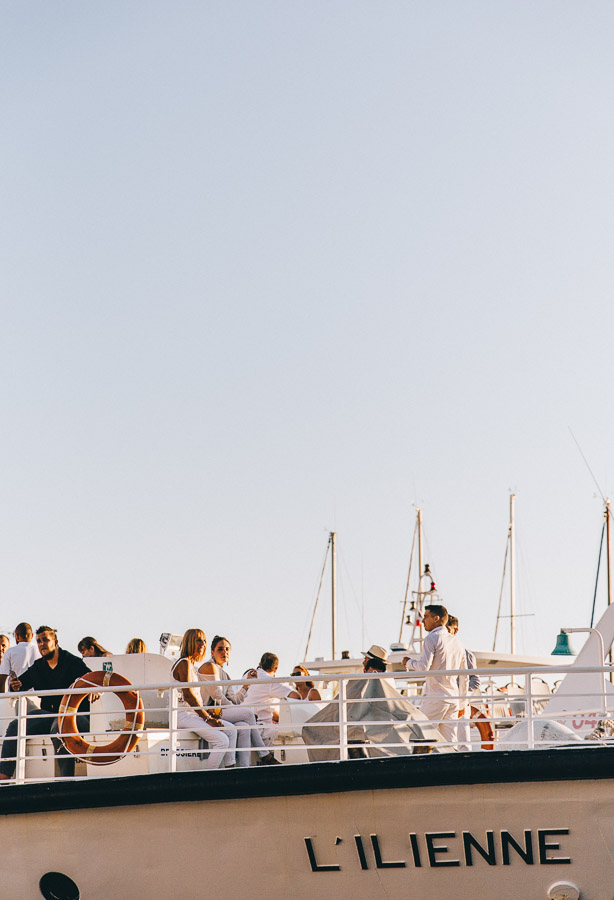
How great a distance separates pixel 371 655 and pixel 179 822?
3.32m

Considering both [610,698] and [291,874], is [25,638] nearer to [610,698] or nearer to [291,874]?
[291,874]

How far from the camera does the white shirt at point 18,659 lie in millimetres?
10320

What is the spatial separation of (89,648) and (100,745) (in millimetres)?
1001

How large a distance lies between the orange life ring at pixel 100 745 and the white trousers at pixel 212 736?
1.15 feet

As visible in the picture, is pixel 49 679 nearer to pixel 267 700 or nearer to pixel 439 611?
pixel 267 700

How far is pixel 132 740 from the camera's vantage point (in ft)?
30.6

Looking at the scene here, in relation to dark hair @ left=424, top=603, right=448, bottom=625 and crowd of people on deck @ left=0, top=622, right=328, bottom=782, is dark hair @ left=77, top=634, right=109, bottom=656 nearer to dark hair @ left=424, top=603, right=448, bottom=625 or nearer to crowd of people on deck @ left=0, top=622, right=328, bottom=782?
crowd of people on deck @ left=0, top=622, right=328, bottom=782

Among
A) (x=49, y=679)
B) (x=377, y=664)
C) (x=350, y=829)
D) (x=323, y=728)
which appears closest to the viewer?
(x=350, y=829)

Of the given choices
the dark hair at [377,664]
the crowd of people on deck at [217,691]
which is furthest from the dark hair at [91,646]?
the dark hair at [377,664]

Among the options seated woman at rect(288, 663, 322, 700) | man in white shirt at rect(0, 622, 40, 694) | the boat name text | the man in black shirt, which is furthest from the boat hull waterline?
seated woman at rect(288, 663, 322, 700)

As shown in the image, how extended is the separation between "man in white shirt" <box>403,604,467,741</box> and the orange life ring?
Result: 2.30m

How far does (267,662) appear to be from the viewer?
33.7ft

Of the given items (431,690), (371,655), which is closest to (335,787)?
(431,690)

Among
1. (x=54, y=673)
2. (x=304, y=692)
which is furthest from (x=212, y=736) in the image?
(x=304, y=692)
